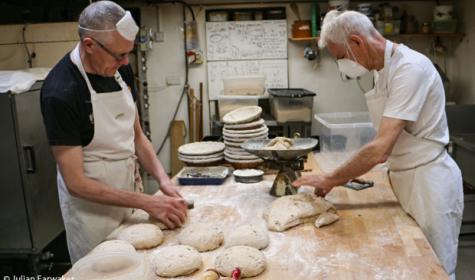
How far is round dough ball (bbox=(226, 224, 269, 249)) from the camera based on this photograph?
1441 millimetres

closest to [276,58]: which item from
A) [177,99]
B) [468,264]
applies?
[177,99]

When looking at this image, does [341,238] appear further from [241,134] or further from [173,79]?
[173,79]

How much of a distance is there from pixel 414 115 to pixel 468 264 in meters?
2.11

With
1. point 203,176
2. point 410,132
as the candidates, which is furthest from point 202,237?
point 410,132

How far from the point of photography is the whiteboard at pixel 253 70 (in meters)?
4.33

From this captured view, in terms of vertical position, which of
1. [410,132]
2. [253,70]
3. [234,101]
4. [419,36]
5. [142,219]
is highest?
[419,36]

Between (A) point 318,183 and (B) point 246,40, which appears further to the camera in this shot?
(B) point 246,40

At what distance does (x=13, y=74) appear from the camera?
2.61 m

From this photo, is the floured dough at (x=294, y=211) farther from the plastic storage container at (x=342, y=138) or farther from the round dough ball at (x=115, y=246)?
the plastic storage container at (x=342, y=138)

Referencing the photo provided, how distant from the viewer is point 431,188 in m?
1.70

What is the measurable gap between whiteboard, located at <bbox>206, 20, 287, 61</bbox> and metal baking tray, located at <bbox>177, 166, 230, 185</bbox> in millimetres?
2239

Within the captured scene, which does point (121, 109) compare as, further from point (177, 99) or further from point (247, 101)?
point (177, 99)

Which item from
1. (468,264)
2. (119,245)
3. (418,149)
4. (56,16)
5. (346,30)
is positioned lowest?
(468,264)

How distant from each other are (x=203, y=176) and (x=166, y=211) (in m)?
0.56
